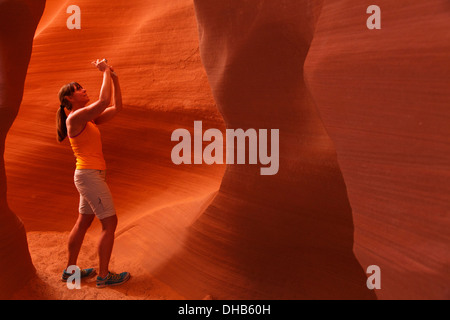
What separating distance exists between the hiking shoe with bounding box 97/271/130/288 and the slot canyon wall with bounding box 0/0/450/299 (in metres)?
0.08

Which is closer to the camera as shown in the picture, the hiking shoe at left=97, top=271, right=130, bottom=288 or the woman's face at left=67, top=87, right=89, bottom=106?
the woman's face at left=67, top=87, right=89, bottom=106

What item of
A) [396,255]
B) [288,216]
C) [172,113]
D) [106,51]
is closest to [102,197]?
[288,216]

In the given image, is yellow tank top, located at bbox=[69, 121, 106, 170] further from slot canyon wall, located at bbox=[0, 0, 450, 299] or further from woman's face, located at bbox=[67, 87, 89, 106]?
slot canyon wall, located at bbox=[0, 0, 450, 299]

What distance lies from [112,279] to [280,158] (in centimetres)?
145

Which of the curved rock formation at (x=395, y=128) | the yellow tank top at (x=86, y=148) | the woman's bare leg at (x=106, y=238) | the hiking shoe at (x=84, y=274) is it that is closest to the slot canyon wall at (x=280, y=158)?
the curved rock formation at (x=395, y=128)

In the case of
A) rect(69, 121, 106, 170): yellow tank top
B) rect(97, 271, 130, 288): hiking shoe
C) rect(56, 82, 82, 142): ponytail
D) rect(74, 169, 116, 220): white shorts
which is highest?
rect(56, 82, 82, 142): ponytail

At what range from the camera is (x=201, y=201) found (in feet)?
11.5

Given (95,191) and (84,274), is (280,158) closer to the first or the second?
(95,191)

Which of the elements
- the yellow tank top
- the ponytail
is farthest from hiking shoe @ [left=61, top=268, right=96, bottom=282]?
the ponytail

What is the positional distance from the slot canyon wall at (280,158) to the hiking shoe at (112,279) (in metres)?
0.08

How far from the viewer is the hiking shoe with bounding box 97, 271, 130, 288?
9.59 ft

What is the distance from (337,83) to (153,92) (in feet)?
10.3

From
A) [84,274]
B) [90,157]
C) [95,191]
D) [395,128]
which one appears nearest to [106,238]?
[95,191]

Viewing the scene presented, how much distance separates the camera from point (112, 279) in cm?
298
